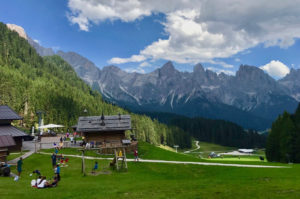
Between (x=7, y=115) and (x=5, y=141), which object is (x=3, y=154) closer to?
(x=5, y=141)

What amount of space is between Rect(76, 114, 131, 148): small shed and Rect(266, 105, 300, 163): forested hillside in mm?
51923

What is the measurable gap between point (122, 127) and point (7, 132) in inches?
1083

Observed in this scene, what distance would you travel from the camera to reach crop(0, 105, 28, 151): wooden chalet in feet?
169

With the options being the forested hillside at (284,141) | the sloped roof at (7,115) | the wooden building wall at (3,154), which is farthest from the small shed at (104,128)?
the forested hillside at (284,141)

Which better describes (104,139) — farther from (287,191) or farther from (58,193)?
(287,191)

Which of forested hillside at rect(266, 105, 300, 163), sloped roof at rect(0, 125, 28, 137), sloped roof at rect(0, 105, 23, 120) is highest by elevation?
sloped roof at rect(0, 105, 23, 120)

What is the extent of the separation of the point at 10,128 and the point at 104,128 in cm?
2360

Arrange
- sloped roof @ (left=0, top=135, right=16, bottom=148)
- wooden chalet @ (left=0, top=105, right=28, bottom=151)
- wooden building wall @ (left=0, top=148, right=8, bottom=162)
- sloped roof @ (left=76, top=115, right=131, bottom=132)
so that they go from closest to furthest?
wooden building wall @ (left=0, top=148, right=8, bottom=162), sloped roof @ (left=0, top=135, right=16, bottom=148), wooden chalet @ (left=0, top=105, right=28, bottom=151), sloped roof @ (left=76, top=115, right=131, bottom=132)

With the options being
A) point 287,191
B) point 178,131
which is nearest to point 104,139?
point 287,191

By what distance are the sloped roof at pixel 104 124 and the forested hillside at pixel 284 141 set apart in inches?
2032

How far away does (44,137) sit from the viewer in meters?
67.2

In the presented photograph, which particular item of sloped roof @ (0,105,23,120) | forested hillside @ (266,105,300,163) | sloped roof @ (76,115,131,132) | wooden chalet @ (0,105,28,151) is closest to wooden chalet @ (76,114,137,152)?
sloped roof @ (76,115,131,132)

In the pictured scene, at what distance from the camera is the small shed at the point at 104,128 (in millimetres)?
54125

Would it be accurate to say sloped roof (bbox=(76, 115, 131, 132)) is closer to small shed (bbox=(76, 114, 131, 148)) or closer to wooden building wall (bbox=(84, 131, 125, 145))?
small shed (bbox=(76, 114, 131, 148))
